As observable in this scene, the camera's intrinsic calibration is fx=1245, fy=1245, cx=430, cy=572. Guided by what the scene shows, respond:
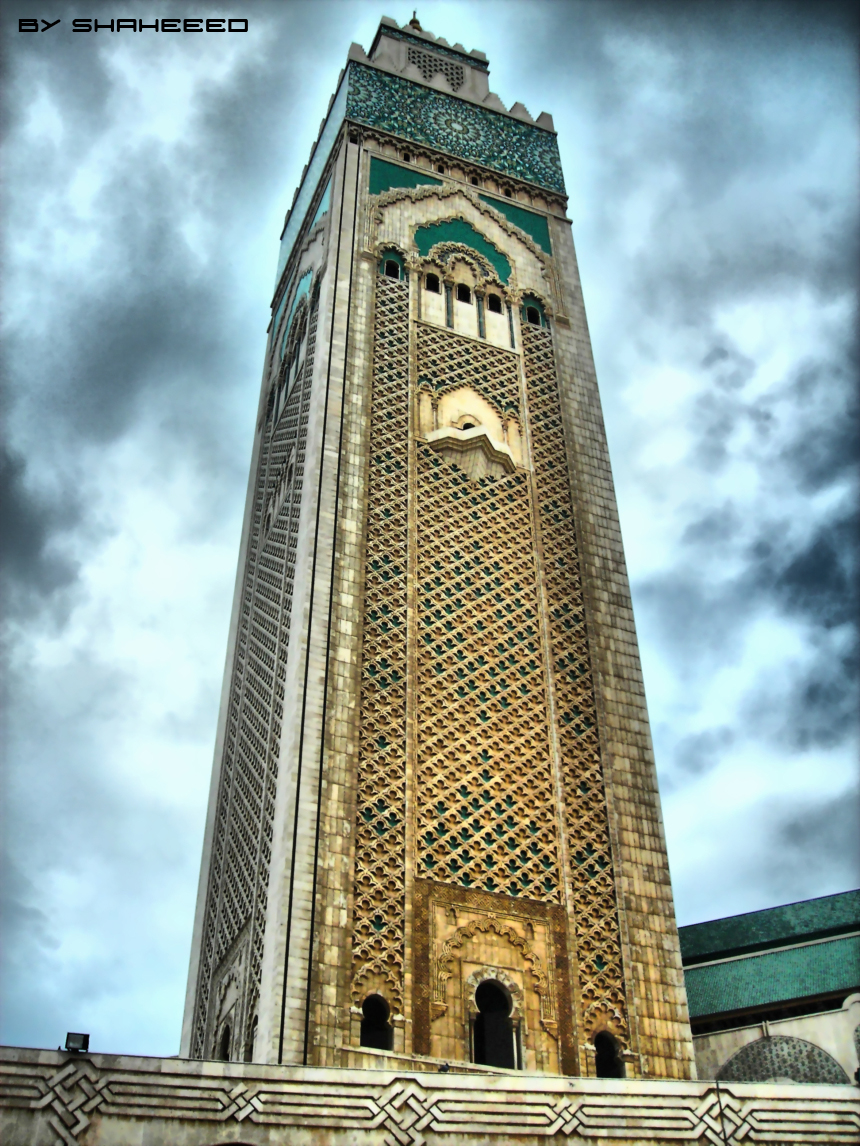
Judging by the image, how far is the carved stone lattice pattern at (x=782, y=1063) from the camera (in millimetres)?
11875

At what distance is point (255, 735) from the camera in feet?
39.3

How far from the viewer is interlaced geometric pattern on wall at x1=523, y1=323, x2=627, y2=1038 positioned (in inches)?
396

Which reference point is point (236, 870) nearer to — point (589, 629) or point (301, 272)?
point (589, 629)

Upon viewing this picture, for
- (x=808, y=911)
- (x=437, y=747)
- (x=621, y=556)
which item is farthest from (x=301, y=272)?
(x=808, y=911)

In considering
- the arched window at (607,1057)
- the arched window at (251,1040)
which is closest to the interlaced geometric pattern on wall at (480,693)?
the arched window at (607,1057)

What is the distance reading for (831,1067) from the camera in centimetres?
1184

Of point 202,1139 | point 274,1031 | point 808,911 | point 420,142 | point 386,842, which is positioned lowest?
point 202,1139

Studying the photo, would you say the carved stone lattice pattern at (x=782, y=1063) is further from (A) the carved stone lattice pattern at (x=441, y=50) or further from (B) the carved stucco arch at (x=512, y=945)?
(A) the carved stone lattice pattern at (x=441, y=50)

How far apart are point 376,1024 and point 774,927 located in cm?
598

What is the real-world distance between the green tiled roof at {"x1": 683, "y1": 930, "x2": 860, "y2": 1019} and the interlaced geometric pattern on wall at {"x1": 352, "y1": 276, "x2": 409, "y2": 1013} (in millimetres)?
4429

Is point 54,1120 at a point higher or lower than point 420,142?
lower

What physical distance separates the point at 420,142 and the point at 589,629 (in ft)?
22.8

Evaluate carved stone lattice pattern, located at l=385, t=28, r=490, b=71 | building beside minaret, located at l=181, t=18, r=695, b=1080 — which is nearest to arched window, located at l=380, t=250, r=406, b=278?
building beside minaret, located at l=181, t=18, r=695, b=1080

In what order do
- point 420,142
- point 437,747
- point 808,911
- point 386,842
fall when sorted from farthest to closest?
1. point 420,142
2. point 808,911
3. point 437,747
4. point 386,842
